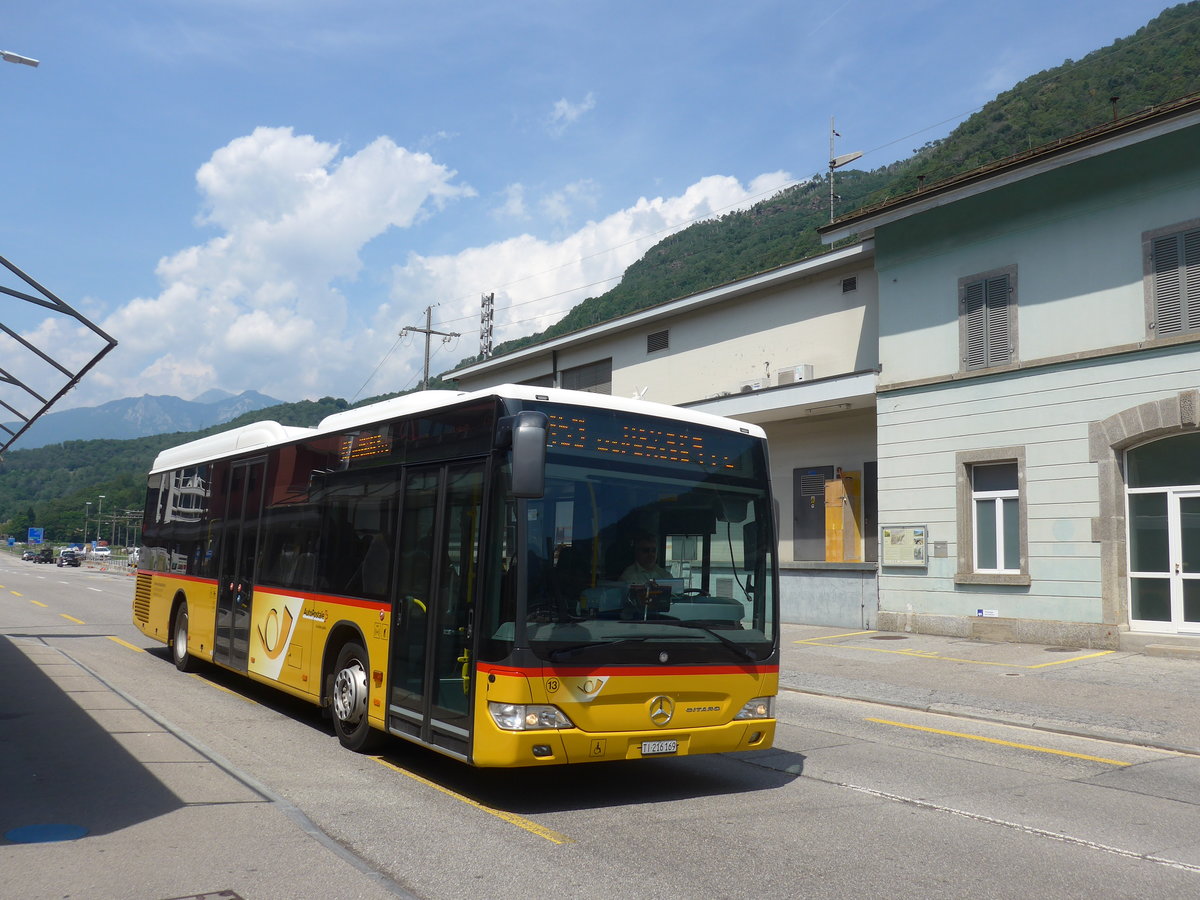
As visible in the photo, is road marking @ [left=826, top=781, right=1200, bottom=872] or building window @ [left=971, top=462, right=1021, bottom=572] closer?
road marking @ [left=826, top=781, right=1200, bottom=872]

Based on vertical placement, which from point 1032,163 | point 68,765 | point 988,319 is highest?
point 1032,163

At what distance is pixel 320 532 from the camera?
31.1 ft

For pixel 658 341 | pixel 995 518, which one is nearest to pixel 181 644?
pixel 995 518

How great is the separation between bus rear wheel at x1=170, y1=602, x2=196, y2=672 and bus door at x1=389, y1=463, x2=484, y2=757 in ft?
23.5

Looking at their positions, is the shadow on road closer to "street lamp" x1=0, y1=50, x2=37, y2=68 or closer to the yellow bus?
the yellow bus

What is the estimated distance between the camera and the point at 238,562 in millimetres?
11648

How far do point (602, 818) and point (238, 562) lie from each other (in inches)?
263

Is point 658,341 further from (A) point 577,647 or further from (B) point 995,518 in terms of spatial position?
(A) point 577,647

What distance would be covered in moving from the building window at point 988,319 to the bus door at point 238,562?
13579 mm

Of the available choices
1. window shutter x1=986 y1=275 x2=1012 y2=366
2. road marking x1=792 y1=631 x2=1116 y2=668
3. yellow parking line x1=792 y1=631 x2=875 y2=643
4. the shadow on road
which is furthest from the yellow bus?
window shutter x1=986 y1=275 x2=1012 y2=366

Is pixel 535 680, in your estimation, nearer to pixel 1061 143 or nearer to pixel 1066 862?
pixel 1066 862

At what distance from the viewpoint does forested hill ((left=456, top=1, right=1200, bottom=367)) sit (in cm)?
3975

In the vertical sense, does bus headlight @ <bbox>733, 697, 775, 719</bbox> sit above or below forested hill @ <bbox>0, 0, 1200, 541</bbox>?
below

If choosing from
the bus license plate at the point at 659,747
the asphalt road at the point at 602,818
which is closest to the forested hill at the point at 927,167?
the asphalt road at the point at 602,818
